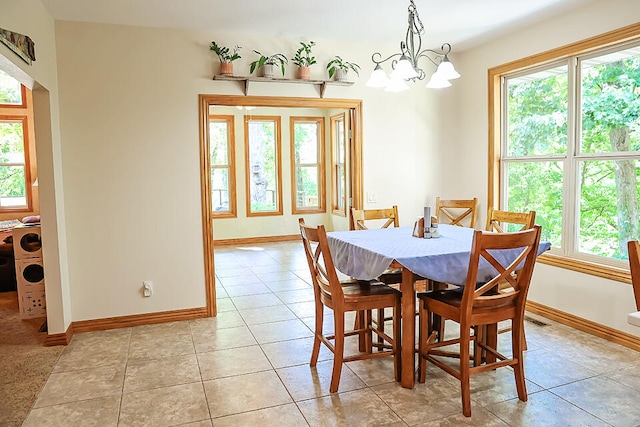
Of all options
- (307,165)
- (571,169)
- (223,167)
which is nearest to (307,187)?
(307,165)

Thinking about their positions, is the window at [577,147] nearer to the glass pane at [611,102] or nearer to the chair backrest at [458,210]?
the glass pane at [611,102]

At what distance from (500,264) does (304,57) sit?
2822 millimetres

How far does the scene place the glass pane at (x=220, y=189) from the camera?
854 cm

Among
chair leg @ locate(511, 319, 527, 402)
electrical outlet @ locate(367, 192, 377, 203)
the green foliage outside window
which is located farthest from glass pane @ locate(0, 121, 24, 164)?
chair leg @ locate(511, 319, 527, 402)

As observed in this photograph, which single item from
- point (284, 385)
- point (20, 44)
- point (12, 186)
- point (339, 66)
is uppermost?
point (339, 66)

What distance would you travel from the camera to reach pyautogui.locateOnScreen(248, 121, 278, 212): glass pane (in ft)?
28.6

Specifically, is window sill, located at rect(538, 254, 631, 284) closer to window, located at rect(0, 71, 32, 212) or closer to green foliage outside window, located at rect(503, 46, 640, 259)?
green foliage outside window, located at rect(503, 46, 640, 259)

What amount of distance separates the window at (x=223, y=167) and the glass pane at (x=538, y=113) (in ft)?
16.9

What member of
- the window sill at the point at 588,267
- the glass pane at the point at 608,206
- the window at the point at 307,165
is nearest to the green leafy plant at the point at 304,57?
the glass pane at the point at 608,206

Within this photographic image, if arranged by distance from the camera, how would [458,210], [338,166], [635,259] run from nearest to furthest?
[635,259] < [458,210] < [338,166]

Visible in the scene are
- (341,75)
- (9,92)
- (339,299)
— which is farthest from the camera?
(9,92)

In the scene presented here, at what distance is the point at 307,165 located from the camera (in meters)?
8.98

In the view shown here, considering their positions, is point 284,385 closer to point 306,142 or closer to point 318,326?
point 318,326

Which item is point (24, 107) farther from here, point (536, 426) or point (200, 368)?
point (536, 426)
